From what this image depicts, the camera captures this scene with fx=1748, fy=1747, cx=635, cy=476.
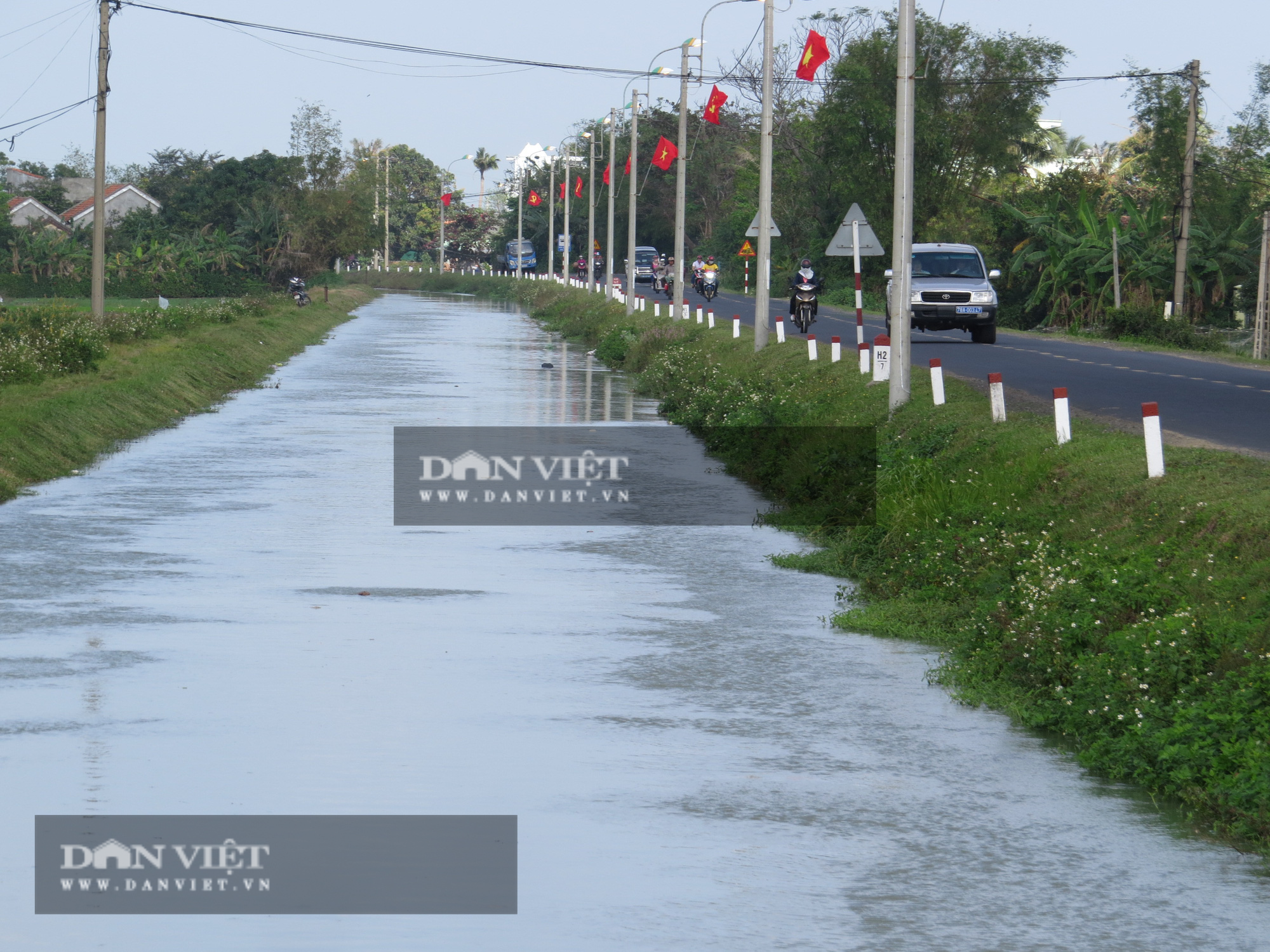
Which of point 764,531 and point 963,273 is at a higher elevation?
point 963,273

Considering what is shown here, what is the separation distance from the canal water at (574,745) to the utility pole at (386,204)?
366 ft

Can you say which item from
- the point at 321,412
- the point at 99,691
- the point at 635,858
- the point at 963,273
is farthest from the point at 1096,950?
the point at 963,273

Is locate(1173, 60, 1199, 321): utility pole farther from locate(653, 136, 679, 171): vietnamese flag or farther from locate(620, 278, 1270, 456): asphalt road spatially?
locate(653, 136, 679, 171): vietnamese flag

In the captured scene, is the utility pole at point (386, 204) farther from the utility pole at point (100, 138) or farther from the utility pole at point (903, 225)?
the utility pole at point (903, 225)

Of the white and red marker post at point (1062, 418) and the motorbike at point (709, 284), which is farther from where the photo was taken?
the motorbike at point (709, 284)

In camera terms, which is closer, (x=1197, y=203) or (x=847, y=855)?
(x=847, y=855)

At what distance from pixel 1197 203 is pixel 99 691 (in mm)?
49211

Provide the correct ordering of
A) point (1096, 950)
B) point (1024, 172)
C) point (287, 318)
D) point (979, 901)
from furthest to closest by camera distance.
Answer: point (1024, 172) < point (287, 318) < point (979, 901) < point (1096, 950)

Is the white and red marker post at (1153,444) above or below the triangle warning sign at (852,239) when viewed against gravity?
below

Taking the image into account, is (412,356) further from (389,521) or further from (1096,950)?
(1096,950)

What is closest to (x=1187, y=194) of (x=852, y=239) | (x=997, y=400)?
(x=852, y=239)

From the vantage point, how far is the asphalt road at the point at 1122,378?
64.8ft

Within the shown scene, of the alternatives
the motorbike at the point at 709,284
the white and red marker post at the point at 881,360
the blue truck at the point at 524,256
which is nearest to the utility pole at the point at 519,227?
the blue truck at the point at 524,256

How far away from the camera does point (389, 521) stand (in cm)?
1780
